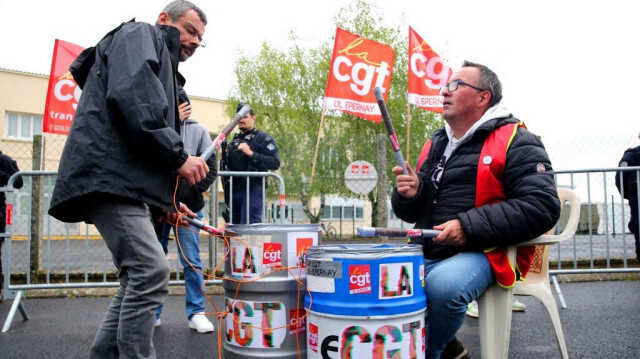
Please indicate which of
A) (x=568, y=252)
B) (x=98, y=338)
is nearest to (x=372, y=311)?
(x=98, y=338)

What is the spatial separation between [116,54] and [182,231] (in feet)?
6.69

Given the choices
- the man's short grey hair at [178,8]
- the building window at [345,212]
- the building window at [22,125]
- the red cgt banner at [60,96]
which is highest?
the building window at [22,125]

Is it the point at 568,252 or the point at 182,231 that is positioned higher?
the point at 182,231

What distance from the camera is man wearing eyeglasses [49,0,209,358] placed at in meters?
1.97

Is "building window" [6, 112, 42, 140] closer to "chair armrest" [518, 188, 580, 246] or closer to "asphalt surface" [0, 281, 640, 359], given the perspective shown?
"asphalt surface" [0, 281, 640, 359]

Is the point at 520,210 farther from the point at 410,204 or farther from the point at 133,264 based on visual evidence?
the point at 133,264

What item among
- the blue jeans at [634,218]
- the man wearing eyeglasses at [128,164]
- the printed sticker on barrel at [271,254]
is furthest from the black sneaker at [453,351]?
the blue jeans at [634,218]

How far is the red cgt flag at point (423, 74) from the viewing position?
7.61 m

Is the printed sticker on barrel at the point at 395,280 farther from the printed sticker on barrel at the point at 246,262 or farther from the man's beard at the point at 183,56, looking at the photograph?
the man's beard at the point at 183,56

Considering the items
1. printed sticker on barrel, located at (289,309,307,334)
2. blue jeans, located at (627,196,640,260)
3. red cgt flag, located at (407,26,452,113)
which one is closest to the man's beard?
printed sticker on barrel, located at (289,309,307,334)

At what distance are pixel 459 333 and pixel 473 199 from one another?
5.64ft

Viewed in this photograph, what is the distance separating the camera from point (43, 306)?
4.85m

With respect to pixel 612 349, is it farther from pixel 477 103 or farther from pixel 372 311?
pixel 372 311

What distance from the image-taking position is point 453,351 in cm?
247
